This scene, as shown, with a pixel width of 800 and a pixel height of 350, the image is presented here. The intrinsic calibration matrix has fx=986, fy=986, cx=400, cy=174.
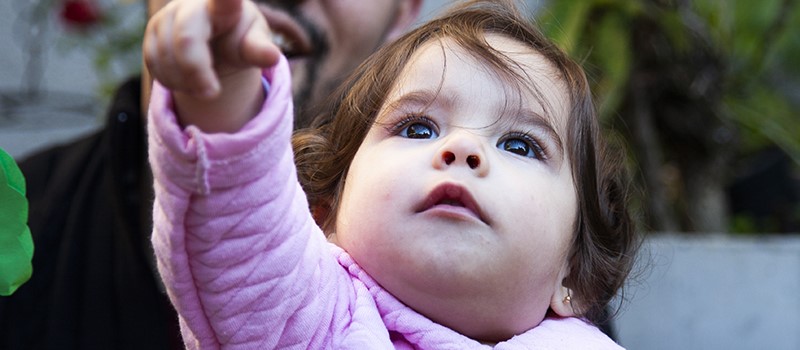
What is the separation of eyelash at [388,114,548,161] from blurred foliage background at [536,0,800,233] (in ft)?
5.11

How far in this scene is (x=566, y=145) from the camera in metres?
1.08

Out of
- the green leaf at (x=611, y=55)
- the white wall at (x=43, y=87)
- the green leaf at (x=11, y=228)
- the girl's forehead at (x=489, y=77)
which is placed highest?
the girl's forehead at (x=489, y=77)

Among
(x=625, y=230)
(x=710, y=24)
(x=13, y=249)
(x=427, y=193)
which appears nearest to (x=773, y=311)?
(x=710, y=24)

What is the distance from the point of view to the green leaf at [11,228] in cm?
90

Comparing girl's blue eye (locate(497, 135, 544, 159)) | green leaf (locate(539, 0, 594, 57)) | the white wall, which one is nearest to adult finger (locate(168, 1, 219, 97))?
girl's blue eye (locate(497, 135, 544, 159))

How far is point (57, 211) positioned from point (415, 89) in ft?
3.75

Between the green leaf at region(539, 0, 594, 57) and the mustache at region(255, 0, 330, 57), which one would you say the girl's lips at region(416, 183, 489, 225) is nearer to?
the mustache at region(255, 0, 330, 57)

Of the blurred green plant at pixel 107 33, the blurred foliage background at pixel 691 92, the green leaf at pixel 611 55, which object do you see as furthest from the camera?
the blurred green plant at pixel 107 33

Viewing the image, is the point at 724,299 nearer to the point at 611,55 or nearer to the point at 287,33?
the point at 611,55

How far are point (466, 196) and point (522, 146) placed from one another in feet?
0.44

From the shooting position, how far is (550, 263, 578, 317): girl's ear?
1062mm

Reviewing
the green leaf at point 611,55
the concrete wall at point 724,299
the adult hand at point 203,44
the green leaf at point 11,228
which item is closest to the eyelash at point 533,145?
the adult hand at point 203,44

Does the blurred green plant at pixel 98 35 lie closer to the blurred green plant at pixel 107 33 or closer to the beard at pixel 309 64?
the blurred green plant at pixel 107 33

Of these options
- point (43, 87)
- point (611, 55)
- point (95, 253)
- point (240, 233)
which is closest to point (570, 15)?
point (611, 55)
